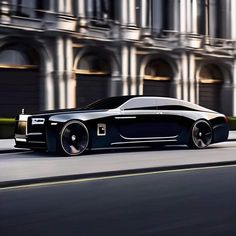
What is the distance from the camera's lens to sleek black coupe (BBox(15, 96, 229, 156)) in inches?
436

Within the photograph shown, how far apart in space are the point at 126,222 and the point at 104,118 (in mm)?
6261

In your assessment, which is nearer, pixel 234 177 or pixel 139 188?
pixel 139 188

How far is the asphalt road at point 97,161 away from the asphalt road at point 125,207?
3.01ft

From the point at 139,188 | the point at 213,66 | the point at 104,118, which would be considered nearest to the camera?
the point at 139,188

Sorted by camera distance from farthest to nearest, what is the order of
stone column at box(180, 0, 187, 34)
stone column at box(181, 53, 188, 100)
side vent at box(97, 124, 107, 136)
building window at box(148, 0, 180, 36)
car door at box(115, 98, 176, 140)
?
stone column at box(180, 0, 187, 34)
stone column at box(181, 53, 188, 100)
building window at box(148, 0, 180, 36)
car door at box(115, 98, 176, 140)
side vent at box(97, 124, 107, 136)

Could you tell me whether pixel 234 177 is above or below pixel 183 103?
below

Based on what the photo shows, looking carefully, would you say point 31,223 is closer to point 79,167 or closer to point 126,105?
point 79,167

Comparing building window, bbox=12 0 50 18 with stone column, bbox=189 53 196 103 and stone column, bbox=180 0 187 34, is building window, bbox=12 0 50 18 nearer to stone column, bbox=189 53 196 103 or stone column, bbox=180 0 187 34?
stone column, bbox=180 0 187 34

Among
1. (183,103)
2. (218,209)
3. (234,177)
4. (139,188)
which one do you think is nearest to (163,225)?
(218,209)

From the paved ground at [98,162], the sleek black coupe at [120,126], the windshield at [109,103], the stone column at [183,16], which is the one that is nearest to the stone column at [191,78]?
the stone column at [183,16]

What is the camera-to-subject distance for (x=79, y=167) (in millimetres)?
9203

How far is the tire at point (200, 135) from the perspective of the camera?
1305 centimetres

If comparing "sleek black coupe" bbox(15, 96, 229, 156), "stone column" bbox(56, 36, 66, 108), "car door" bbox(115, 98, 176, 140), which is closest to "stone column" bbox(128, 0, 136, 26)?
"stone column" bbox(56, 36, 66, 108)

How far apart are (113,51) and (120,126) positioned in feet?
45.8
